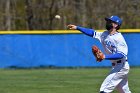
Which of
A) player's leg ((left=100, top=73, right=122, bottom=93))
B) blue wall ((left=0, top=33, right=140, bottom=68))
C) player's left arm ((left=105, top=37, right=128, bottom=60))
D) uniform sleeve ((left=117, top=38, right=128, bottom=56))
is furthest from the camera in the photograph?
blue wall ((left=0, top=33, right=140, bottom=68))

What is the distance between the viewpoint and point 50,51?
66.2 ft

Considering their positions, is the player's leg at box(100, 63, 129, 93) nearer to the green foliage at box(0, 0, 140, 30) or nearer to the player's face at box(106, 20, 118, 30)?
the player's face at box(106, 20, 118, 30)

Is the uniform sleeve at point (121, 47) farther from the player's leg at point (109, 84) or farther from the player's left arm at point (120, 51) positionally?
the player's leg at point (109, 84)

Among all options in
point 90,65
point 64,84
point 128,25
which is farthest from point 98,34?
point 128,25

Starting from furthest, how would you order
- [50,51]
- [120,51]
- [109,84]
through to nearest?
[50,51], [109,84], [120,51]

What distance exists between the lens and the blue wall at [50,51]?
20.0 m

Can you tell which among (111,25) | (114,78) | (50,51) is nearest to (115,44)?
(111,25)

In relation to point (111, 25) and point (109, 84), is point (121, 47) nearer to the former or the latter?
point (111, 25)

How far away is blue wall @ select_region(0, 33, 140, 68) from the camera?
20016mm

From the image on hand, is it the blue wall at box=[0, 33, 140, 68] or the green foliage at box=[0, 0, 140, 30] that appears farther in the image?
the green foliage at box=[0, 0, 140, 30]

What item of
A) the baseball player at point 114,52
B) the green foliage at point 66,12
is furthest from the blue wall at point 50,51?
the baseball player at point 114,52

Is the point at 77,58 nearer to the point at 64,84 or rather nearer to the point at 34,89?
the point at 64,84

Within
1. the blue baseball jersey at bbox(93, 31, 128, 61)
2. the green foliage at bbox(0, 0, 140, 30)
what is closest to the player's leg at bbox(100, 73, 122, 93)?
the blue baseball jersey at bbox(93, 31, 128, 61)

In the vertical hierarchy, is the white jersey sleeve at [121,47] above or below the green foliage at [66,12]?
above
